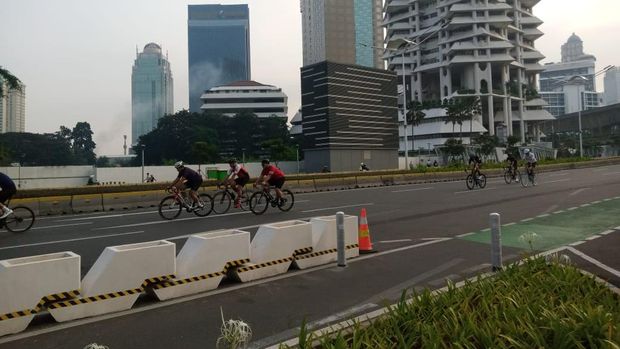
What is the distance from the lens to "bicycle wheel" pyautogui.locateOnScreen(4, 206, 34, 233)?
40.4ft

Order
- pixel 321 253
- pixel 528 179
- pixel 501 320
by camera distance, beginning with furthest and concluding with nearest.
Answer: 1. pixel 528 179
2. pixel 321 253
3. pixel 501 320

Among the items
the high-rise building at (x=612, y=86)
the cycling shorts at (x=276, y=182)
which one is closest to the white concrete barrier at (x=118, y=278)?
the cycling shorts at (x=276, y=182)

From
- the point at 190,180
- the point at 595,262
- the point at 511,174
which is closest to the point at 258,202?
the point at 190,180

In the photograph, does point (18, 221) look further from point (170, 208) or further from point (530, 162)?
point (530, 162)

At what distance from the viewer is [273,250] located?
7039mm

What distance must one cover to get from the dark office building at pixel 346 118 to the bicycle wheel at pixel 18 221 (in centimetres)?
4151

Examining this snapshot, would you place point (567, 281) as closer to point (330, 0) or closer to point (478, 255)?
point (478, 255)

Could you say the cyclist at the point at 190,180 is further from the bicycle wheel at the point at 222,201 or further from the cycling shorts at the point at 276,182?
the cycling shorts at the point at 276,182

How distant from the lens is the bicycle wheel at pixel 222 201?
15609 millimetres

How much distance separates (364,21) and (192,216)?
174593mm

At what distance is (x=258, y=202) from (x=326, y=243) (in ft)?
24.7

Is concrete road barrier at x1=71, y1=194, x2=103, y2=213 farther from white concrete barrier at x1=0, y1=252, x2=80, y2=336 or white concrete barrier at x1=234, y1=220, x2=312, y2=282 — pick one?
white concrete barrier at x1=0, y1=252, x2=80, y2=336

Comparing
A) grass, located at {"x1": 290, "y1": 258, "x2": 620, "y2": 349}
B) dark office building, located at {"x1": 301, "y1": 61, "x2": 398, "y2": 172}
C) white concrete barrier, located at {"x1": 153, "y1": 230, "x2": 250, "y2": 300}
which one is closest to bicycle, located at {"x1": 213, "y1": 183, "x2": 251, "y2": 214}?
white concrete barrier, located at {"x1": 153, "y1": 230, "x2": 250, "y2": 300}

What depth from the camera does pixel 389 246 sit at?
905cm
